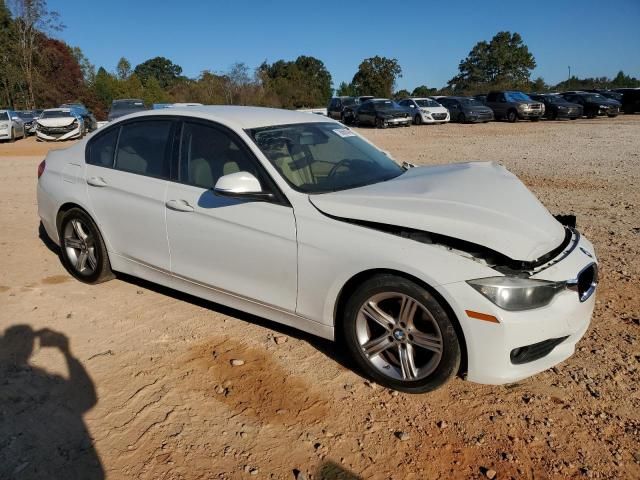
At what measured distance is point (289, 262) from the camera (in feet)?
10.8

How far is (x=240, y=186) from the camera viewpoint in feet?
10.7

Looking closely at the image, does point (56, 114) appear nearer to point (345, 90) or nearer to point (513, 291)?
point (513, 291)

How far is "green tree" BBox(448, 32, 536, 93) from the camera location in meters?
77.2

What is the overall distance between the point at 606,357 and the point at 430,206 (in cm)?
159

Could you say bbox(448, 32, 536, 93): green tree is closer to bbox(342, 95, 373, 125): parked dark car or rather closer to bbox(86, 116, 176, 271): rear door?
bbox(342, 95, 373, 125): parked dark car

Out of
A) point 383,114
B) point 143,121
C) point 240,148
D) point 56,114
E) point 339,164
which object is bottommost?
point 383,114

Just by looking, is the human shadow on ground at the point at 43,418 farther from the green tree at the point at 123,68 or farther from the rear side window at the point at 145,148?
the green tree at the point at 123,68

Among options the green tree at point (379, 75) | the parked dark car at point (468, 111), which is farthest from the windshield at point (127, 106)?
the green tree at point (379, 75)

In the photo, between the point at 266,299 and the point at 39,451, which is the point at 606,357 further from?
the point at 39,451

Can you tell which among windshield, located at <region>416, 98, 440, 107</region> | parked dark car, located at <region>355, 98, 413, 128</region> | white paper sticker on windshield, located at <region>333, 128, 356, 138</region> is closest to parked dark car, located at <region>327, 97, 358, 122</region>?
parked dark car, located at <region>355, 98, 413, 128</region>

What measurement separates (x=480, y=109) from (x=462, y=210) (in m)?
27.5

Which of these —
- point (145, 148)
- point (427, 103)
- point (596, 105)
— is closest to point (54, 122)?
point (427, 103)

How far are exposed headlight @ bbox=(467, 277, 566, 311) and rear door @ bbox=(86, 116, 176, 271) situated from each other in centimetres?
238

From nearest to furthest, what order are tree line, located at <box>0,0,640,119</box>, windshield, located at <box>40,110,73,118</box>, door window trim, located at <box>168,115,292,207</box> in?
door window trim, located at <box>168,115,292,207</box> → windshield, located at <box>40,110,73,118</box> → tree line, located at <box>0,0,640,119</box>
